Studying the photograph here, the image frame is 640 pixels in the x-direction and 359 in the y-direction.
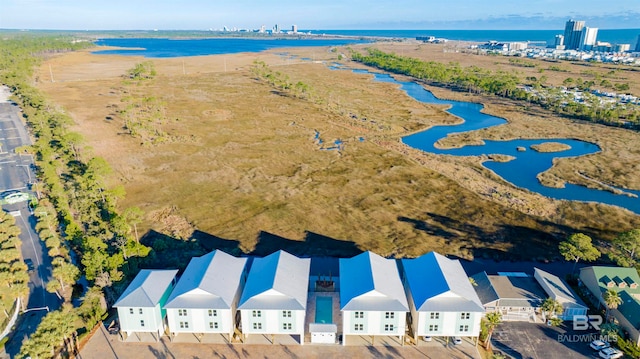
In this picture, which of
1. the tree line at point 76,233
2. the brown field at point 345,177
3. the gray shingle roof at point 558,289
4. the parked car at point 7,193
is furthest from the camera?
the parked car at point 7,193

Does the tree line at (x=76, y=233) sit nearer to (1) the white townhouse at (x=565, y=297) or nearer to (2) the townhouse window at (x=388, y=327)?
(2) the townhouse window at (x=388, y=327)

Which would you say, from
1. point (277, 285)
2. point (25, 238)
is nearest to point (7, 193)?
point (25, 238)

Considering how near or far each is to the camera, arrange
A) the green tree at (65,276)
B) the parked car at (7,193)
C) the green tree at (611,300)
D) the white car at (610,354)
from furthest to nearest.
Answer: the parked car at (7,193) < the green tree at (65,276) < the green tree at (611,300) < the white car at (610,354)

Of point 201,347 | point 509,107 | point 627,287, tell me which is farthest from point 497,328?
point 509,107

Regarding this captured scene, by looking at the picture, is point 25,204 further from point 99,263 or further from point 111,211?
point 99,263

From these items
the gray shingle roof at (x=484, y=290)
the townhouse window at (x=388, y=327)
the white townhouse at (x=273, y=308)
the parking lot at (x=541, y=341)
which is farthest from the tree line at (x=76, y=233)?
the parking lot at (x=541, y=341)

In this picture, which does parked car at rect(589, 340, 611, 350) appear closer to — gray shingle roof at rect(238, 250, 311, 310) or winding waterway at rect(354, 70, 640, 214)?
gray shingle roof at rect(238, 250, 311, 310)

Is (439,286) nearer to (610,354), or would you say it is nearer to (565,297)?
(565,297)
